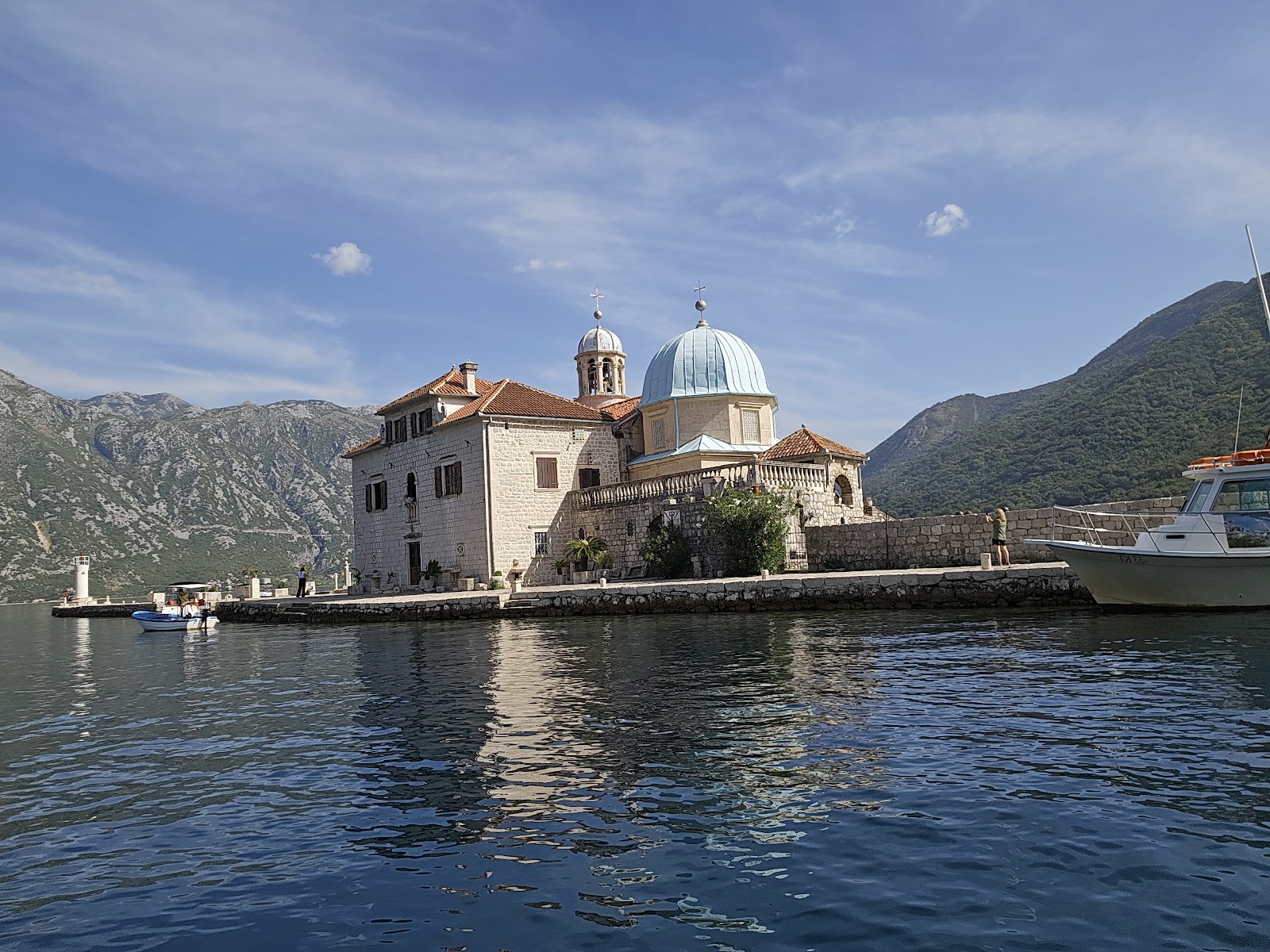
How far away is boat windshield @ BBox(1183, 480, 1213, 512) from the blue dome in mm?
22976

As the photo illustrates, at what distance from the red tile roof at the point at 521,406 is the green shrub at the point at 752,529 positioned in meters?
11.3

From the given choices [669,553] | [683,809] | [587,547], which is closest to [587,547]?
[587,547]

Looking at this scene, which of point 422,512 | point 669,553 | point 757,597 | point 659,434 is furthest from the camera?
point 422,512

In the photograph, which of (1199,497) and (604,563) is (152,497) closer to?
(604,563)

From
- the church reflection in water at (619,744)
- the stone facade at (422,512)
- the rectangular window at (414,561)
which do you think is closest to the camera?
the church reflection in water at (619,744)

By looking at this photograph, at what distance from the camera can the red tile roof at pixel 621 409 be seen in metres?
42.6

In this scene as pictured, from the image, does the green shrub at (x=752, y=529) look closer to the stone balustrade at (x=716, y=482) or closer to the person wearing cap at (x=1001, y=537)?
the stone balustrade at (x=716, y=482)

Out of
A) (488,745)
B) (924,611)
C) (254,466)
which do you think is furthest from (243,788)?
(254,466)

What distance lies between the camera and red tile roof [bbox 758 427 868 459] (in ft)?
124

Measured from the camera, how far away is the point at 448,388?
40906mm

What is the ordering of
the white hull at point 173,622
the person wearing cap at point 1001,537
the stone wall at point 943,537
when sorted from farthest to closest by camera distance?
the white hull at point 173,622, the person wearing cap at point 1001,537, the stone wall at point 943,537

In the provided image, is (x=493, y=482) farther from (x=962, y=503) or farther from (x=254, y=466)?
(x=254, y=466)

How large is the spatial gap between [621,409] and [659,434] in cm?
447

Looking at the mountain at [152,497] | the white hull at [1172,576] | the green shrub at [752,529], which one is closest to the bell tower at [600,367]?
the green shrub at [752,529]
